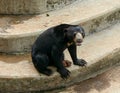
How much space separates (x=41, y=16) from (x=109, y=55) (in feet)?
4.26

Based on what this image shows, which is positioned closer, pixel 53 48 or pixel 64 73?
pixel 53 48

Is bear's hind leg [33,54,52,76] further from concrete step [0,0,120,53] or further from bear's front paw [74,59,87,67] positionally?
concrete step [0,0,120,53]

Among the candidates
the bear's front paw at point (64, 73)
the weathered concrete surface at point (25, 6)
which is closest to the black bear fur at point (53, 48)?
the bear's front paw at point (64, 73)

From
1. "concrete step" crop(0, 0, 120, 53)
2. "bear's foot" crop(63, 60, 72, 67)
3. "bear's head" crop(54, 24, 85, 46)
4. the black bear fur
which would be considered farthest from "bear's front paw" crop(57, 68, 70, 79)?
"concrete step" crop(0, 0, 120, 53)

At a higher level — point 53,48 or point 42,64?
point 53,48

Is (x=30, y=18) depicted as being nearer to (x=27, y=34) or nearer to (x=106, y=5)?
(x=27, y=34)

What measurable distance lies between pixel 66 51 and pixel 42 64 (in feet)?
2.32

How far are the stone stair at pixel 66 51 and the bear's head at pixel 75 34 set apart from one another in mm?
582

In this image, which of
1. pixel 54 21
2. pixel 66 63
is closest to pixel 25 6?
pixel 54 21

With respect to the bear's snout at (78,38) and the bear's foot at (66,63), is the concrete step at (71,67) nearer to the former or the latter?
the bear's foot at (66,63)

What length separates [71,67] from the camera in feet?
15.1

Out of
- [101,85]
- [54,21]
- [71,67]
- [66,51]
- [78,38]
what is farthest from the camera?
[54,21]

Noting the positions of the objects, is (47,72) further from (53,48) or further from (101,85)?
(101,85)

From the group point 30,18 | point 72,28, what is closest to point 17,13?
point 30,18
